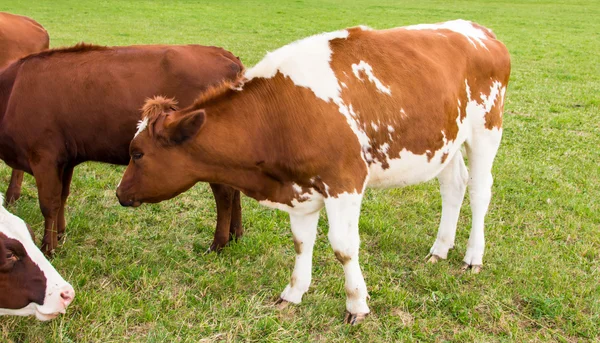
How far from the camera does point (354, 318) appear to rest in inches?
159

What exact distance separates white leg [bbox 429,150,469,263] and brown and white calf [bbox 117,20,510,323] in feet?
2.18

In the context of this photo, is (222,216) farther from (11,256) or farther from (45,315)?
(11,256)

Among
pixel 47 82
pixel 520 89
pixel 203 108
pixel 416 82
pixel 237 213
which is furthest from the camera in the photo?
pixel 520 89

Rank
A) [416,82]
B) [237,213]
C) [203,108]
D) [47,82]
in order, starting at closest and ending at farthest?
[203,108], [416,82], [47,82], [237,213]

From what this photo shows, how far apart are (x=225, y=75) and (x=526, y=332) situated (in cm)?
305

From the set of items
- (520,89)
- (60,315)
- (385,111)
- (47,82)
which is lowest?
(520,89)

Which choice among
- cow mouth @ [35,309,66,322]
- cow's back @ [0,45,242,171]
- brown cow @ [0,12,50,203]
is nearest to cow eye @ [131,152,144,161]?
cow's back @ [0,45,242,171]

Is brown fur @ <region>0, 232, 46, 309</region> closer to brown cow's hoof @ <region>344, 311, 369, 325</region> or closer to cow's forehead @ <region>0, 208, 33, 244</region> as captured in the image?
cow's forehead @ <region>0, 208, 33, 244</region>

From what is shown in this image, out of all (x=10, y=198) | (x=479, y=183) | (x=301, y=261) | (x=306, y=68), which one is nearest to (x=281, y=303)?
(x=301, y=261)

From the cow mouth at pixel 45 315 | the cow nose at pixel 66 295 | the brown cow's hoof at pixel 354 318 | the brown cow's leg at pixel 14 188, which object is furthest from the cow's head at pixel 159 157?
the brown cow's leg at pixel 14 188

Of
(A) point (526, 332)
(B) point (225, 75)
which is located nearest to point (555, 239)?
(A) point (526, 332)

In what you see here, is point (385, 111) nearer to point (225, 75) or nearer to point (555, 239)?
point (225, 75)

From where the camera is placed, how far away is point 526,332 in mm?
3951

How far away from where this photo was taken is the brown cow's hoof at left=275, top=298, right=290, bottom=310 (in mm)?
4184
